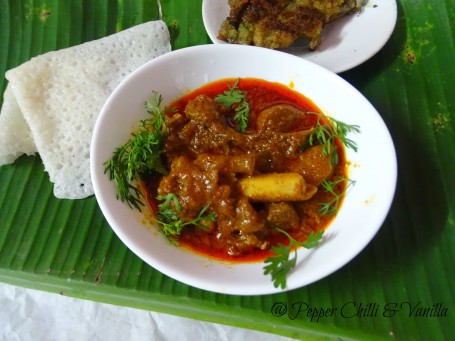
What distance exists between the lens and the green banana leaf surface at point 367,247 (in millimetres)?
2797

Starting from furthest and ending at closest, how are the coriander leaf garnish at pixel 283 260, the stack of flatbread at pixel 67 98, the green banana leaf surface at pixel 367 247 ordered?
the stack of flatbread at pixel 67 98 < the green banana leaf surface at pixel 367 247 < the coriander leaf garnish at pixel 283 260

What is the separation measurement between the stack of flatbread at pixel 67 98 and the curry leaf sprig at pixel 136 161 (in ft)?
2.27

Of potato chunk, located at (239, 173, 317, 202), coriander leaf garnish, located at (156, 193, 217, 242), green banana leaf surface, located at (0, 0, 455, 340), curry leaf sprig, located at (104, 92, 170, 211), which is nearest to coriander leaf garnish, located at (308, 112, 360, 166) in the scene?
potato chunk, located at (239, 173, 317, 202)

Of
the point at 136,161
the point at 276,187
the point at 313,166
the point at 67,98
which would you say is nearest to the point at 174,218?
the point at 136,161

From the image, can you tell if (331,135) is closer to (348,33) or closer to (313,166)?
(313,166)

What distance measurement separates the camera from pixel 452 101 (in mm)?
3391

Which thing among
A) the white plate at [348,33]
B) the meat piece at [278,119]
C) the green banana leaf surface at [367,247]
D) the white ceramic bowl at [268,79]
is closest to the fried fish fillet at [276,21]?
the white plate at [348,33]

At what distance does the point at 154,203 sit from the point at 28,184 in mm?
1218

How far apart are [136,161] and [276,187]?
86cm

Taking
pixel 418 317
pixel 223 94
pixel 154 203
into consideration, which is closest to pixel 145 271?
pixel 154 203

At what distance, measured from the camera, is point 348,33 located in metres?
3.69

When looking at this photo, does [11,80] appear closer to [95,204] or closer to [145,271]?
[95,204]

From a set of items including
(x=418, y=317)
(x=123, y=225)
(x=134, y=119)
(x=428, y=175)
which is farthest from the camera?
(x=428, y=175)

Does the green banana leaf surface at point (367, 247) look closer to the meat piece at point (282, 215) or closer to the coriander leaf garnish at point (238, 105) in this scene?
the meat piece at point (282, 215)
